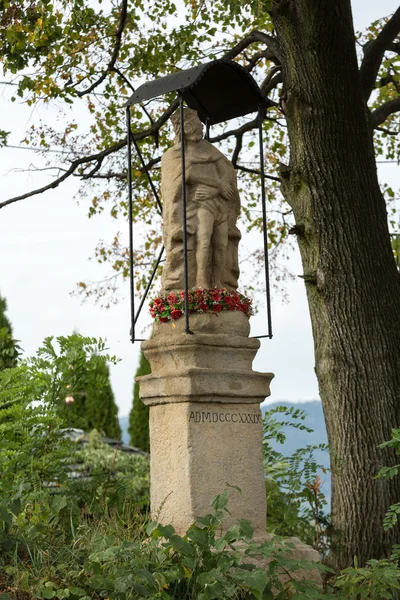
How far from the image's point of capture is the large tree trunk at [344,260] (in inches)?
297

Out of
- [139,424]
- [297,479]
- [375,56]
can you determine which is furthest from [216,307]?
[139,424]

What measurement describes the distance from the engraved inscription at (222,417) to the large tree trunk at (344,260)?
5.64 feet

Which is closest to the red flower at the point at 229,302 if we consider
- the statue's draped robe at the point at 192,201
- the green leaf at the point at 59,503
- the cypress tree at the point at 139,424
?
the statue's draped robe at the point at 192,201

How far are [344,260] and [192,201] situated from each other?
1.96 meters

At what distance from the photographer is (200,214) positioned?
6543 millimetres

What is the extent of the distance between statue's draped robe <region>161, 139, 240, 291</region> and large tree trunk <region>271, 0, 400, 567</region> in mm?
1422

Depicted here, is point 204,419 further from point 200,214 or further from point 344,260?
point 344,260

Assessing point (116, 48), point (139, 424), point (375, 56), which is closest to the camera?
point (375, 56)

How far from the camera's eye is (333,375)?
25.5ft

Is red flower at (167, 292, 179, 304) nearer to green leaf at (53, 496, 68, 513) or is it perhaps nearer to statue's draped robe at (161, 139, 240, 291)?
statue's draped robe at (161, 139, 240, 291)

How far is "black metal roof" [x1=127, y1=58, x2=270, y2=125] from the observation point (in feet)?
20.8

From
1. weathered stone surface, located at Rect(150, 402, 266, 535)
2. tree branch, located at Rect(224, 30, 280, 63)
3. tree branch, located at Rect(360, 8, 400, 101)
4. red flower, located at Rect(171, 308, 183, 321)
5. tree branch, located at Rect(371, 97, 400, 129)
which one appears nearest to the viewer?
weathered stone surface, located at Rect(150, 402, 266, 535)

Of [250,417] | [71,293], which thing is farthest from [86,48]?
[250,417]

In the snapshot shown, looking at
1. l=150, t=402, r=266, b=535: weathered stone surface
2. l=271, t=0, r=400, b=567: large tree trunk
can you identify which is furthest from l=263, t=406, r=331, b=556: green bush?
l=150, t=402, r=266, b=535: weathered stone surface
